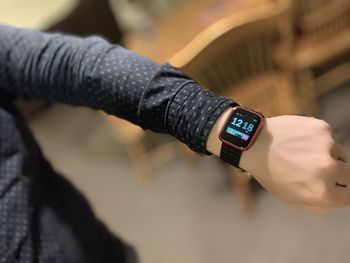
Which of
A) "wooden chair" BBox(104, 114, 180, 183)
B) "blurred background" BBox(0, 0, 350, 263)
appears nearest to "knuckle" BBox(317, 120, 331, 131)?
"blurred background" BBox(0, 0, 350, 263)

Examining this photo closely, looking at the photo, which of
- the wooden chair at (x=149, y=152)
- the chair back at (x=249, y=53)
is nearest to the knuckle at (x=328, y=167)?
the chair back at (x=249, y=53)

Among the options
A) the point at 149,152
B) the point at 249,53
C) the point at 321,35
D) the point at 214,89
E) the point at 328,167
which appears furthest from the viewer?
the point at 149,152

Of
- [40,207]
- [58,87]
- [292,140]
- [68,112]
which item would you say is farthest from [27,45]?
[68,112]

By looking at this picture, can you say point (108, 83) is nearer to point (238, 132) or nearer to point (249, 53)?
point (238, 132)

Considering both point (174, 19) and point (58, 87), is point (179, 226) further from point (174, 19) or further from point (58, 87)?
point (58, 87)

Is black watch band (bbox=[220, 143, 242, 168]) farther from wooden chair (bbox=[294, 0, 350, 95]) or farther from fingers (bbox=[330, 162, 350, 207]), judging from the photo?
wooden chair (bbox=[294, 0, 350, 95])

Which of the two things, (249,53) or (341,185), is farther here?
(249,53)

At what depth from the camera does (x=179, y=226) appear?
1.28 metres

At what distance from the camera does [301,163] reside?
0.44 meters

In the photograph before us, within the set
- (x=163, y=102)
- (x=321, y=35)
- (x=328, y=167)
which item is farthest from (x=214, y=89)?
(x=321, y=35)

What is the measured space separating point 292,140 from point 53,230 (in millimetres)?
299

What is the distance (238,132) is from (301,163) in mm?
63

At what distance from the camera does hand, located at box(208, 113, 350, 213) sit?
42 centimetres

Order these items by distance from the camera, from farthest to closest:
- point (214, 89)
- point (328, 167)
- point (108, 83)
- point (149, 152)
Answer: point (149, 152)
point (214, 89)
point (108, 83)
point (328, 167)
